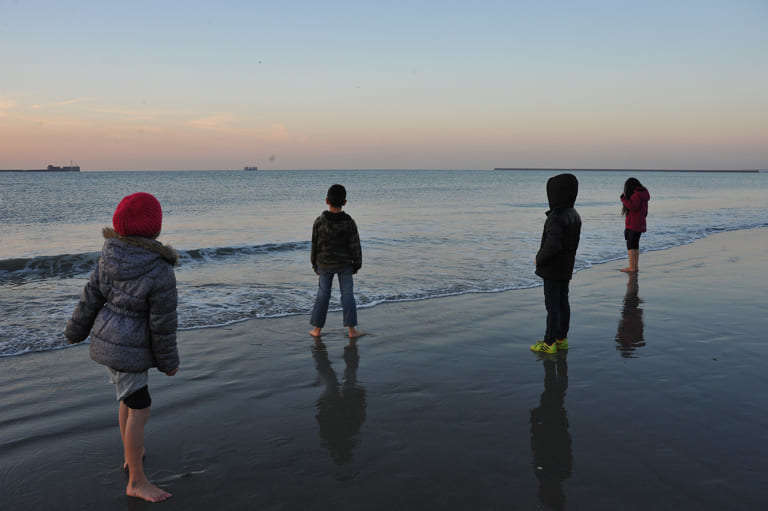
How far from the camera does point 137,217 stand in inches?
116

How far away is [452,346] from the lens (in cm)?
597

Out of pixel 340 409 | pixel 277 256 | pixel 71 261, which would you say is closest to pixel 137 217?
pixel 340 409

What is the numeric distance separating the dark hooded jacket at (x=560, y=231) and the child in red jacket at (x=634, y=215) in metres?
6.10

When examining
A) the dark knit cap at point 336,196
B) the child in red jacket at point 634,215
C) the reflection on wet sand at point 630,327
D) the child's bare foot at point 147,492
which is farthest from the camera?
the child in red jacket at point 634,215

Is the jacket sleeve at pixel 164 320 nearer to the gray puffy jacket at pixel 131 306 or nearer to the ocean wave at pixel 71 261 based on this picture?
the gray puffy jacket at pixel 131 306

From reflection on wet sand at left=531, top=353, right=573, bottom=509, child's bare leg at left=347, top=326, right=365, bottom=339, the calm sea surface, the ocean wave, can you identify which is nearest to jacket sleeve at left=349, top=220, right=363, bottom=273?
child's bare leg at left=347, top=326, right=365, bottom=339

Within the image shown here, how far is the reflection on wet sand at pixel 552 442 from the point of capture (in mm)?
3051

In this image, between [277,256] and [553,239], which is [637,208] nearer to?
[553,239]

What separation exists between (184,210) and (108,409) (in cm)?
2742

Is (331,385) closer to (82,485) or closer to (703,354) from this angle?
(82,485)

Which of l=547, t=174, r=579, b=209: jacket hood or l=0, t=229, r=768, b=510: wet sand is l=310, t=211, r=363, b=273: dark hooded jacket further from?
l=547, t=174, r=579, b=209: jacket hood

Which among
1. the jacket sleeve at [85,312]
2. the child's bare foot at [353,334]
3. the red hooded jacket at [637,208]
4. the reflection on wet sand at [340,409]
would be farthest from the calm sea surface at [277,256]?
the jacket sleeve at [85,312]

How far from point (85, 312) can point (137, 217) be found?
634 millimetres

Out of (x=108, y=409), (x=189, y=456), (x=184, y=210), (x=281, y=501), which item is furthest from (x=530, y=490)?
(x=184, y=210)
